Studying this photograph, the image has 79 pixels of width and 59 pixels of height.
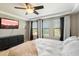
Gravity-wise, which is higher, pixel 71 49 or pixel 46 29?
pixel 46 29

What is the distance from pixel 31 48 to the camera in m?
1.39

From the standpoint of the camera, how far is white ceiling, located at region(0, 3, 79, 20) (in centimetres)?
134

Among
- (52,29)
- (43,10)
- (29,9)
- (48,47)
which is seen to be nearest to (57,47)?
(48,47)

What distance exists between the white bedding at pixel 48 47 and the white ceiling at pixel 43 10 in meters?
0.38

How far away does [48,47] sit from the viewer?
1.41m

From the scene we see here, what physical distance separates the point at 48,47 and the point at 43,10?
0.54m

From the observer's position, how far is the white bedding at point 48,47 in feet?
4.48

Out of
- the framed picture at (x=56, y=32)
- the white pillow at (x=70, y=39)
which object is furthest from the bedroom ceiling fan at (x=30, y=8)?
the white pillow at (x=70, y=39)

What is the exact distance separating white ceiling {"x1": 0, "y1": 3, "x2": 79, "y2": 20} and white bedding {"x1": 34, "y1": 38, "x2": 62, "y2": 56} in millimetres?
381

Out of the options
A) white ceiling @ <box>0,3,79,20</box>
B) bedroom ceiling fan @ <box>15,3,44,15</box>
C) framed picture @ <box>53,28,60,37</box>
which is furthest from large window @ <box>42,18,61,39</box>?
bedroom ceiling fan @ <box>15,3,44,15</box>

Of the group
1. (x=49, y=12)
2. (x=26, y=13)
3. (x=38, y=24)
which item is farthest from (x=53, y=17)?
(x=26, y=13)

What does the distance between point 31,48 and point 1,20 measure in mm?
569

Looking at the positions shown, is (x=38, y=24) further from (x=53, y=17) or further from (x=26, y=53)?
(x=26, y=53)

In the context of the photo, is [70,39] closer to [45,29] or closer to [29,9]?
[45,29]
